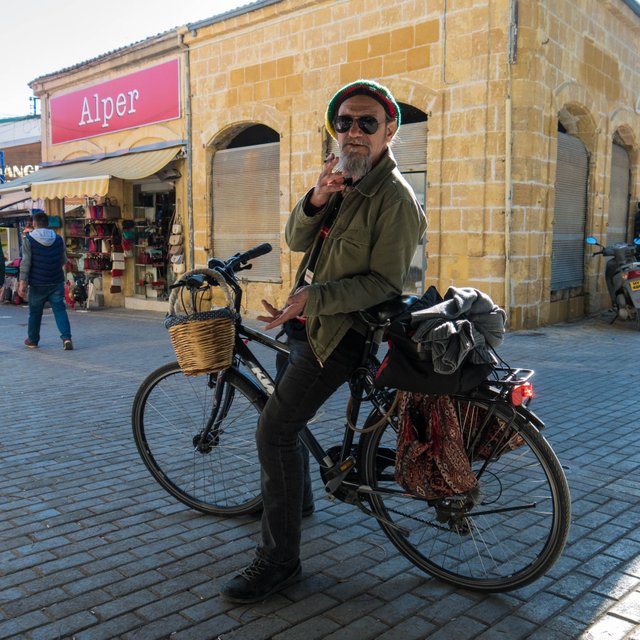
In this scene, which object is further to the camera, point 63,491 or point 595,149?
point 595,149

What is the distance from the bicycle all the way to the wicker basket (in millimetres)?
107

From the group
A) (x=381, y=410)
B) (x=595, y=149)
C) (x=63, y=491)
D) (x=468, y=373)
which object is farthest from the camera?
(x=595, y=149)

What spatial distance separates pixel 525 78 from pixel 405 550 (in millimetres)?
8328

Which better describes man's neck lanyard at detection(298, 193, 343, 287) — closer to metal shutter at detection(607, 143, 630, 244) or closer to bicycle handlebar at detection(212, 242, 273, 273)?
bicycle handlebar at detection(212, 242, 273, 273)

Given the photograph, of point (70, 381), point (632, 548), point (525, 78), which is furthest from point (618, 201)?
point (632, 548)

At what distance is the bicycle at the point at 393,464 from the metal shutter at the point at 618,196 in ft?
36.4

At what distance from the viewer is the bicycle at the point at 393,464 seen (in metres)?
2.63

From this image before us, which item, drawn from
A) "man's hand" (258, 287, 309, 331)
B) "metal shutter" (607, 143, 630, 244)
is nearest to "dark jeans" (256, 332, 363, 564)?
"man's hand" (258, 287, 309, 331)

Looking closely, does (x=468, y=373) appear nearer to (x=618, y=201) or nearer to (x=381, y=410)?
(x=381, y=410)

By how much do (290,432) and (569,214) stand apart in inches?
397

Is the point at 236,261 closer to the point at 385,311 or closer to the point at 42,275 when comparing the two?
the point at 385,311

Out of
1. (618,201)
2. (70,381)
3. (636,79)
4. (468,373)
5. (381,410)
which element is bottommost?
(70,381)

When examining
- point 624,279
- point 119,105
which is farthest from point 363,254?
point 119,105

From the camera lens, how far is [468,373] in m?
2.57
